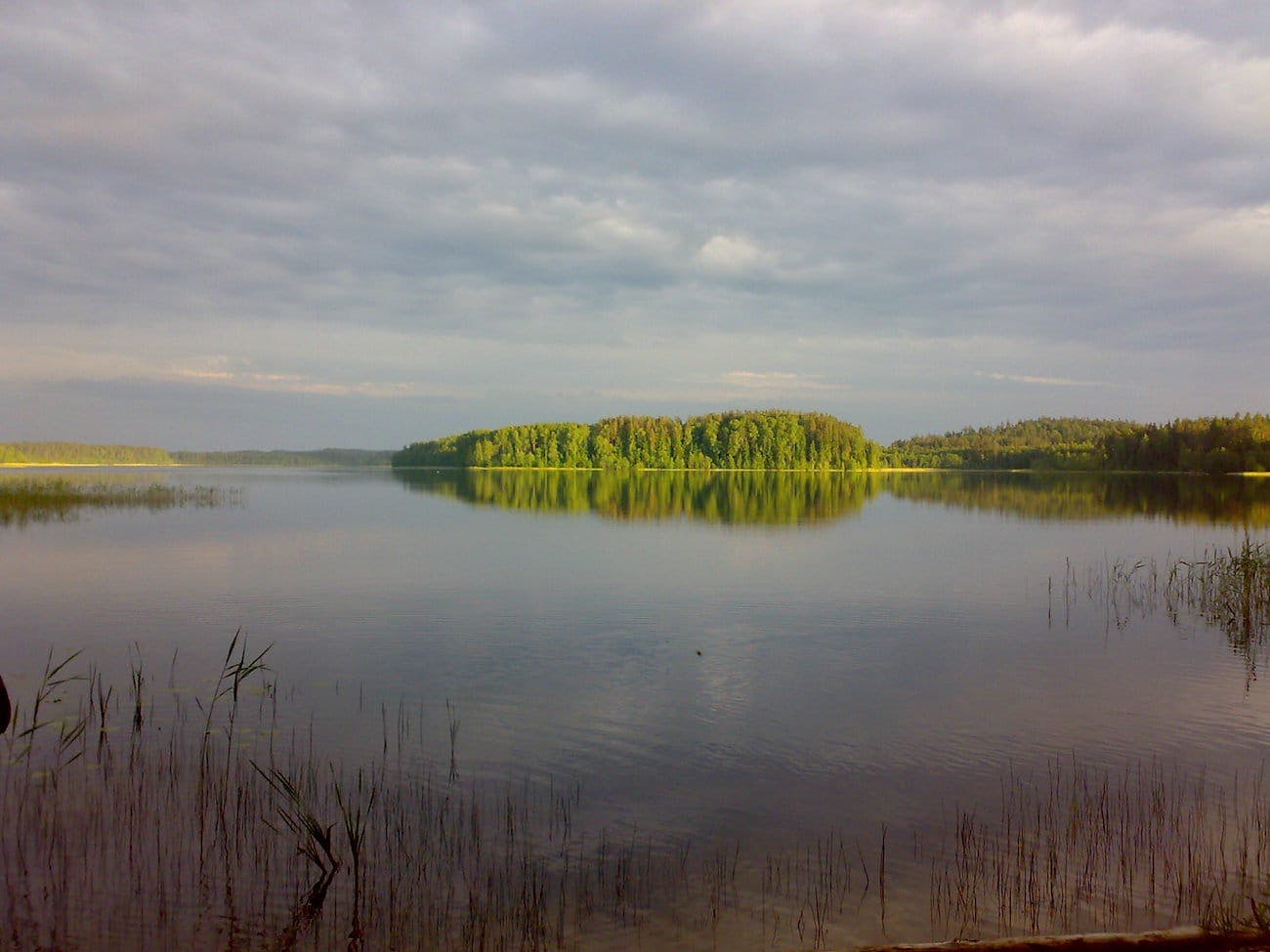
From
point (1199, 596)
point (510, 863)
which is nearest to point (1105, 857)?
point (510, 863)

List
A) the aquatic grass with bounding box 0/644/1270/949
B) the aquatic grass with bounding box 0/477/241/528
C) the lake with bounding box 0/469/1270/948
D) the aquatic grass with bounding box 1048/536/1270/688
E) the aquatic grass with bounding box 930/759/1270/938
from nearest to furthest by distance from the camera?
the aquatic grass with bounding box 0/644/1270/949 < the aquatic grass with bounding box 930/759/1270/938 < the lake with bounding box 0/469/1270/948 < the aquatic grass with bounding box 1048/536/1270/688 < the aquatic grass with bounding box 0/477/241/528

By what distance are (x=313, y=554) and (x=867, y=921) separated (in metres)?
30.5

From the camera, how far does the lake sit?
8713 mm

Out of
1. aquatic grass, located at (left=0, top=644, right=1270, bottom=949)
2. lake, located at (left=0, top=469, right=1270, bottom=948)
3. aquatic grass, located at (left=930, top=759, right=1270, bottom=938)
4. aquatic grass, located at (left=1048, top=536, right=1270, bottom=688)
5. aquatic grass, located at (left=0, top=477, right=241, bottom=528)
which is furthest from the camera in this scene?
aquatic grass, located at (left=0, top=477, right=241, bottom=528)

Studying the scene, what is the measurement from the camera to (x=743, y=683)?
1559cm

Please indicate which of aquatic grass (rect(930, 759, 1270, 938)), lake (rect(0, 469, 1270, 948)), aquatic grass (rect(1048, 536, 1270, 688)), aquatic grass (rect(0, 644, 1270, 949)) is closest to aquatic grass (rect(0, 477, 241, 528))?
lake (rect(0, 469, 1270, 948))

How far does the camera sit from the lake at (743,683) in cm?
871

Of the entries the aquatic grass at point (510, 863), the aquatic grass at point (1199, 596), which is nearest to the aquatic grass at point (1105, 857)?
the aquatic grass at point (510, 863)

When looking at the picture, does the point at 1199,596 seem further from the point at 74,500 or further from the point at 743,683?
the point at 74,500

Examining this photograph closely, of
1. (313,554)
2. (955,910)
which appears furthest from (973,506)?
(955,910)

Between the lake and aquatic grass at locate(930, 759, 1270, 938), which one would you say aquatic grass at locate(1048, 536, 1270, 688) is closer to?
the lake

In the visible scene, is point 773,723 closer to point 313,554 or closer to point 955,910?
point 955,910

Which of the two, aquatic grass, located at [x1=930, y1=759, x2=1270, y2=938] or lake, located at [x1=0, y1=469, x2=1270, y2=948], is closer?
aquatic grass, located at [x1=930, y1=759, x2=1270, y2=938]

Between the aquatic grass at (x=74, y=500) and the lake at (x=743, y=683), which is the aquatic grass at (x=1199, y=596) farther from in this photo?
the aquatic grass at (x=74, y=500)
